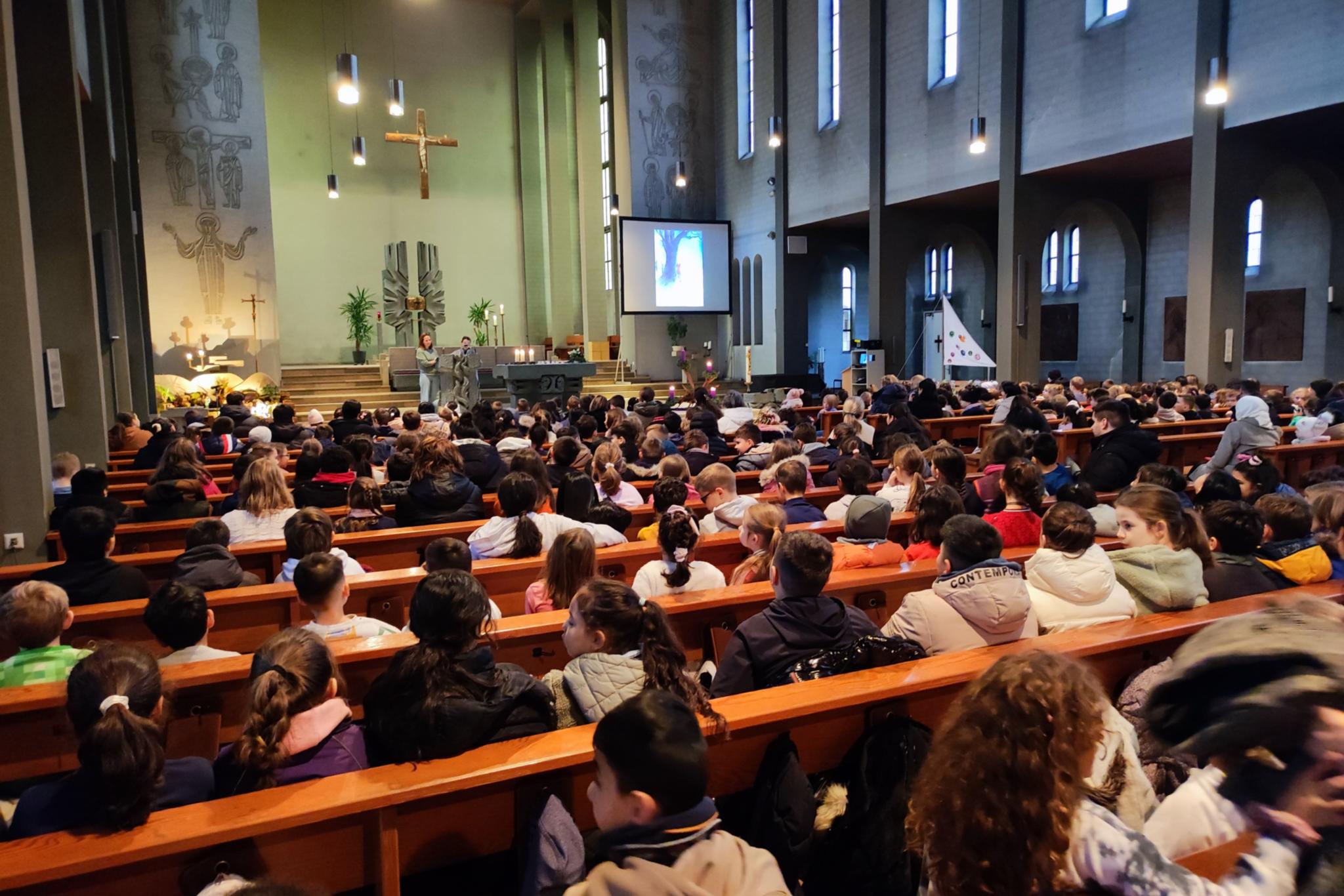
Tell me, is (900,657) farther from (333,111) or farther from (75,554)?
(333,111)

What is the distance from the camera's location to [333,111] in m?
21.4

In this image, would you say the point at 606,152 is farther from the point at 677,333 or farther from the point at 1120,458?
the point at 1120,458

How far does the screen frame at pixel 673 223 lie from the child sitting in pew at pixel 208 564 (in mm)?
15254

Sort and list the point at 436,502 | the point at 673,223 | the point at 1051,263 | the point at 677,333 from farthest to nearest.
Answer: the point at 677,333, the point at 673,223, the point at 1051,263, the point at 436,502

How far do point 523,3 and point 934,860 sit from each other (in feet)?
81.8

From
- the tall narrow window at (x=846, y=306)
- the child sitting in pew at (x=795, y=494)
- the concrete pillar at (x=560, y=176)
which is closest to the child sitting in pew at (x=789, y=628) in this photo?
the child sitting in pew at (x=795, y=494)

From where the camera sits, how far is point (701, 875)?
1356 millimetres

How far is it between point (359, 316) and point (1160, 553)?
19272 millimetres

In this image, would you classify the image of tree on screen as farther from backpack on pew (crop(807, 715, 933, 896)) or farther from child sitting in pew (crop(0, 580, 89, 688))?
backpack on pew (crop(807, 715, 933, 896))

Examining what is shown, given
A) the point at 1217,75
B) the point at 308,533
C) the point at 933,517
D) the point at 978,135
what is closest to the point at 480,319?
the point at 978,135

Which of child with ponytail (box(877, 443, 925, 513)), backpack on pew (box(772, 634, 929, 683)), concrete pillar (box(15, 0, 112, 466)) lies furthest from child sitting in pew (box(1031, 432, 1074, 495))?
concrete pillar (box(15, 0, 112, 466))

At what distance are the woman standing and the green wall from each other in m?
5.91

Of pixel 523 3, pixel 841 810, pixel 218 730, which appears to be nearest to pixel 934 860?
pixel 841 810

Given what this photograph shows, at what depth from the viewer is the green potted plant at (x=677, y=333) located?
2041 cm
